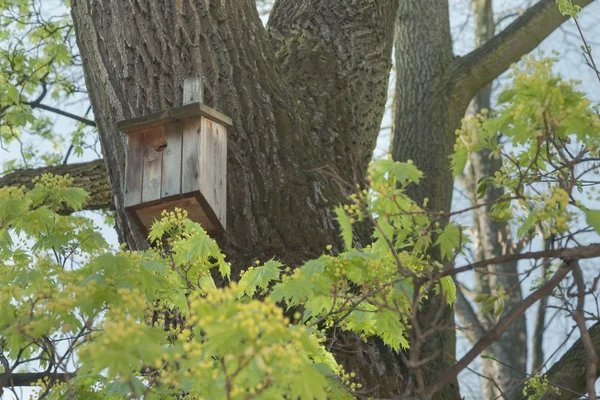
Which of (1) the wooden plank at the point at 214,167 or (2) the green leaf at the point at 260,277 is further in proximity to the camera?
(1) the wooden plank at the point at 214,167

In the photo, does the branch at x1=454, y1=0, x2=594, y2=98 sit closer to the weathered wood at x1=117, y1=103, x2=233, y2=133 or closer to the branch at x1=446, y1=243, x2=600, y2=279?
the weathered wood at x1=117, y1=103, x2=233, y2=133

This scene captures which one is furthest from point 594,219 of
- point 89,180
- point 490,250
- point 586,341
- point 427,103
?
point 490,250

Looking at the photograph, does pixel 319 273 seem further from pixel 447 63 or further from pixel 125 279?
pixel 447 63

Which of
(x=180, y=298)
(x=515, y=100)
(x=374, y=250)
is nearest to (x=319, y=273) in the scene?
(x=374, y=250)

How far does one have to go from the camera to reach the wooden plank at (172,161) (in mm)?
3258

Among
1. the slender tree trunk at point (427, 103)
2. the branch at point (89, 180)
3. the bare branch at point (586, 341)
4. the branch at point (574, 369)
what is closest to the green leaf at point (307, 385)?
the bare branch at point (586, 341)

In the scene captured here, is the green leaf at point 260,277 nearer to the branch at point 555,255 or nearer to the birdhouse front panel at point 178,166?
the birdhouse front panel at point 178,166

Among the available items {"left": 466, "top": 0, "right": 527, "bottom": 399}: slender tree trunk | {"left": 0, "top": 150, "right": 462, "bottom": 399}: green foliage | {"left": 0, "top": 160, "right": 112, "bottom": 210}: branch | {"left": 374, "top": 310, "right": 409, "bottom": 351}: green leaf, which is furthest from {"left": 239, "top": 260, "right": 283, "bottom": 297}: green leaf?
{"left": 466, "top": 0, "right": 527, "bottom": 399}: slender tree trunk

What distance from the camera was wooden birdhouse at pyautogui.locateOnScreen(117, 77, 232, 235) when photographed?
128 inches

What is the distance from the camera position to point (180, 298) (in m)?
2.72

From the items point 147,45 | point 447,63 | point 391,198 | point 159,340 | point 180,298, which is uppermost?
point 447,63

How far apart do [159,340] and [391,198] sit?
0.75 m

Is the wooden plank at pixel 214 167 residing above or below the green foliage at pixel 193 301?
above

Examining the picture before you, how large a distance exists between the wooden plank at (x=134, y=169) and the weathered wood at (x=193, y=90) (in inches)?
9.3
